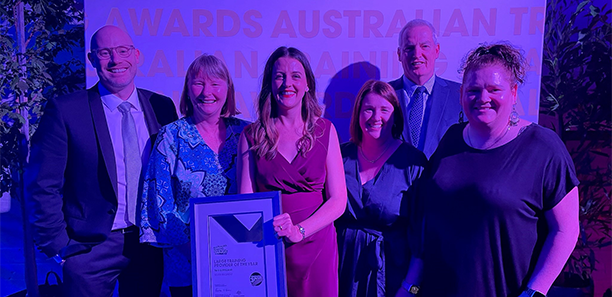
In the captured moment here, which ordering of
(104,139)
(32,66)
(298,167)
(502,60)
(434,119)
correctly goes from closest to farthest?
(502,60) < (298,167) < (104,139) < (434,119) < (32,66)

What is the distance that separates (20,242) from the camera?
3.76m

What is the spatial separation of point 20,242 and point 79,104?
1828 mm

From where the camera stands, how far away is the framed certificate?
241cm

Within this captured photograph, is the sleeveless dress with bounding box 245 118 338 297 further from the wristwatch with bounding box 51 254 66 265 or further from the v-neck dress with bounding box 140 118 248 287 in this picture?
the wristwatch with bounding box 51 254 66 265

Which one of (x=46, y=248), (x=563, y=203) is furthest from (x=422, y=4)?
(x=46, y=248)

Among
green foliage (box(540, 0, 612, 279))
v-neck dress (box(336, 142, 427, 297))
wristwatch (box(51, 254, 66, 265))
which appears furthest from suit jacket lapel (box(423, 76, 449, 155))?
wristwatch (box(51, 254, 66, 265))

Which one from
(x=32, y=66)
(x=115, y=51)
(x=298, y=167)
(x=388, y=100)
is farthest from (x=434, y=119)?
(x=32, y=66)

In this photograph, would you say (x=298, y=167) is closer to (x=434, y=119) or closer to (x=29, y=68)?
(x=434, y=119)

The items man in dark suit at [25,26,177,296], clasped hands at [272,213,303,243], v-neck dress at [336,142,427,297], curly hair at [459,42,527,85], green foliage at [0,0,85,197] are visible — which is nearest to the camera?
curly hair at [459,42,527,85]

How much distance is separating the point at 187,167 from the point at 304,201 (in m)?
0.81

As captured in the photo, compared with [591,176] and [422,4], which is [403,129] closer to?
[422,4]

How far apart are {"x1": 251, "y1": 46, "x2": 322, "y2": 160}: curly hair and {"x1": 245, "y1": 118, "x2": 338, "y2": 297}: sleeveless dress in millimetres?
39

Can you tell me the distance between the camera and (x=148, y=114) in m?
3.03

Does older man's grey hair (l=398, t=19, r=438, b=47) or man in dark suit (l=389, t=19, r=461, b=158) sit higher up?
older man's grey hair (l=398, t=19, r=438, b=47)
